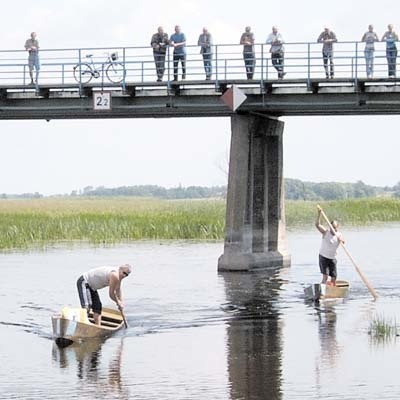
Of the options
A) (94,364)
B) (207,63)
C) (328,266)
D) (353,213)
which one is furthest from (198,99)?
(353,213)

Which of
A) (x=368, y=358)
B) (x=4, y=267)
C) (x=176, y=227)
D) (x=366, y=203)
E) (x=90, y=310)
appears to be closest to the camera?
(x=368, y=358)

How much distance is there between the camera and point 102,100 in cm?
4128

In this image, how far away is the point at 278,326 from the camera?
27.4 m

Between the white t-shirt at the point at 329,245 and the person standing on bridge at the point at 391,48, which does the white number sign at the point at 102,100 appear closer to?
the person standing on bridge at the point at 391,48

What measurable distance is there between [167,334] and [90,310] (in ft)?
5.27

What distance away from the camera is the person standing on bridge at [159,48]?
41156 millimetres

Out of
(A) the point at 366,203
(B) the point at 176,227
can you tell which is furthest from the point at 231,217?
(A) the point at 366,203

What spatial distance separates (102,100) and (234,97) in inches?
168

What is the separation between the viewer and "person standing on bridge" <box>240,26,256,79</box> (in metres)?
40.1

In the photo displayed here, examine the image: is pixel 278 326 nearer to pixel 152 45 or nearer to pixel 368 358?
pixel 368 358

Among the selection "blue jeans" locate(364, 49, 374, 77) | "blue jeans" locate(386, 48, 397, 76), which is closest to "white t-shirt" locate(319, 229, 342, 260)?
"blue jeans" locate(386, 48, 397, 76)

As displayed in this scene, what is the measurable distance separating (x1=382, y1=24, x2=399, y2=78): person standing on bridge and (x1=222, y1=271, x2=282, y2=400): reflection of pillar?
6.59 meters

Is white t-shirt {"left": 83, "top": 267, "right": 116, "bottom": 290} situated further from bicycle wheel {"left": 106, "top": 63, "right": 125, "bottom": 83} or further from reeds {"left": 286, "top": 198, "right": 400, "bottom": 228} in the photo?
reeds {"left": 286, "top": 198, "right": 400, "bottom": 228}

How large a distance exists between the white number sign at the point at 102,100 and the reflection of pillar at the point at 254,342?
23.4 ft
